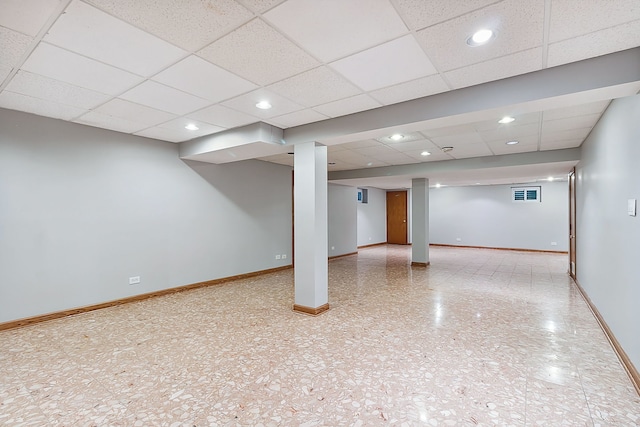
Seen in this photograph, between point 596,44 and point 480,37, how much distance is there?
34.0 inches

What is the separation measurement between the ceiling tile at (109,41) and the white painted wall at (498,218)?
37.4 feet

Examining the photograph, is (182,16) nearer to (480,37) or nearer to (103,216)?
(480,37)

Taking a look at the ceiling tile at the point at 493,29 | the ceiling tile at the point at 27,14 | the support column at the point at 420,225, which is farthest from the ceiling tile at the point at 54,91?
the support column at the point at 420,225

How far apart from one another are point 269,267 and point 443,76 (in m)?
5.31

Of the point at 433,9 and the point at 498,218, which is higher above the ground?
the point at 433,9

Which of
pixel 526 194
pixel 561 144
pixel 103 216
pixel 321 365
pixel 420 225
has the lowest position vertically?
pixel 321 365

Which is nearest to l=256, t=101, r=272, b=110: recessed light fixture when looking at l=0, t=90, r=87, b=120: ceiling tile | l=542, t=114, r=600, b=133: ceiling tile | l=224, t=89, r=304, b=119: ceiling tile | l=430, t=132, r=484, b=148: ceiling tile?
l=224, t=89, r=304, b=119: ceiling tile

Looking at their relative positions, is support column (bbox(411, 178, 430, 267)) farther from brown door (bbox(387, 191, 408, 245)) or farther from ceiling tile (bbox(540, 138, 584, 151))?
brown door (bbox(387, 191, 408, 245))

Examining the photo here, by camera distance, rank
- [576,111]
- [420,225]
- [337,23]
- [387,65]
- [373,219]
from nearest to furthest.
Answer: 1. [337,23]
2. [387,65]
3. [576,111]
4. [420,225]
5. [373,219]

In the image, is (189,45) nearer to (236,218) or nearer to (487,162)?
(236,218)

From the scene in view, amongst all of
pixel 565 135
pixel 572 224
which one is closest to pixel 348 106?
pixel 565 135

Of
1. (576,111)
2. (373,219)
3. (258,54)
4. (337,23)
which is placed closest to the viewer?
(337,23)

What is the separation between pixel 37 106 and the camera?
331 centimetres

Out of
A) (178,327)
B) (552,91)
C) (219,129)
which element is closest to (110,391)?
(178,327)
